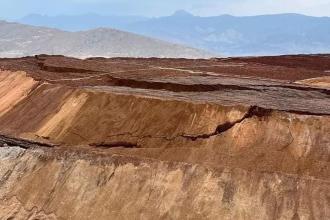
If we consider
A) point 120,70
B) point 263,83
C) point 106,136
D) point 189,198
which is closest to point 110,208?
point 189,198

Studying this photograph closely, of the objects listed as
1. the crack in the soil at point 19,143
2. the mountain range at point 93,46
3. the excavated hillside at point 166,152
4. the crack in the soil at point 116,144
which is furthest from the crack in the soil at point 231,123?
the mountain range at point 93,46

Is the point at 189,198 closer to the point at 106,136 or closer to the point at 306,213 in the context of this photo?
the point at 306,213

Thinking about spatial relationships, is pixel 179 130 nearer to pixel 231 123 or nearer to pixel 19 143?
pixel 231 123

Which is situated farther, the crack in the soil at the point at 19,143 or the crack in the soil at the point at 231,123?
the crack in the soil at the point at 19,143

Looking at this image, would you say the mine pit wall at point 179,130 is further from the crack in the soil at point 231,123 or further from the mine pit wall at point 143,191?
the mine pit wall at point 143,191

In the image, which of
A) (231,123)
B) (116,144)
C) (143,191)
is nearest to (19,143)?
(116,144)
